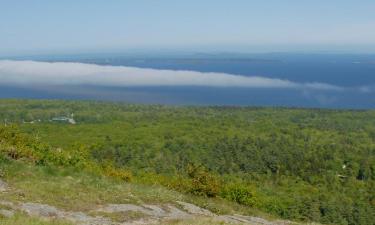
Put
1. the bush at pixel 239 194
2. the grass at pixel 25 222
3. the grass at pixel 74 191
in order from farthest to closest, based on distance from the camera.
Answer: the bush at pixel 239 194 → the grass at pixel 74 191 → the grass at pixel 25 222

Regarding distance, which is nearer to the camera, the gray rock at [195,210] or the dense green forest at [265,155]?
the gray rock at [195,210]

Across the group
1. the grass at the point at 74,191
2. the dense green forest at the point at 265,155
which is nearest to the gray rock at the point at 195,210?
the grass at the point at 74,191

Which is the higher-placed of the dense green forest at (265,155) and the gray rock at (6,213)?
the gray rock at (6,213)

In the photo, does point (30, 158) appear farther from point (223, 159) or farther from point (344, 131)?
point (344, 131)

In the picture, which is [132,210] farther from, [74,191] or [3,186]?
[3,186]

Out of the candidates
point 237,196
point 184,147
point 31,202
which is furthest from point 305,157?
point 31,202

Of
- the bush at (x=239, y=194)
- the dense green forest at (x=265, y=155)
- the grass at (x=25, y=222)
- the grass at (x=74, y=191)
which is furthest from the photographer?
the dense green forest at (x=265, y=155)

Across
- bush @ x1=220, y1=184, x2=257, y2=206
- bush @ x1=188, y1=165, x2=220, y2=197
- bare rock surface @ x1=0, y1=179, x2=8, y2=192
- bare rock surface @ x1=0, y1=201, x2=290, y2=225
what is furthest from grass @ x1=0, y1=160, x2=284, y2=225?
bush @ x1=220, y1=184, x2=257, y2=206

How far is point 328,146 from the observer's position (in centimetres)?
15375

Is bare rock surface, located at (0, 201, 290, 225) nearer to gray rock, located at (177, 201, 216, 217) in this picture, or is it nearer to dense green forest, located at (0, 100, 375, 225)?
gray rock, located at (177, 201, 216, 217)

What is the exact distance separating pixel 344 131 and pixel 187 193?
173424mm

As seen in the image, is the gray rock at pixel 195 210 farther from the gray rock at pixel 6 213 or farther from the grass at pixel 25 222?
the grass at pixel 25 222

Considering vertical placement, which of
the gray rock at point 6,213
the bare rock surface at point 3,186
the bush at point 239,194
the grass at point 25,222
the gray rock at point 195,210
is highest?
the grass at point 25,222

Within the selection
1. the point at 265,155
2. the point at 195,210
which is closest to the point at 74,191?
the point at 195,210
